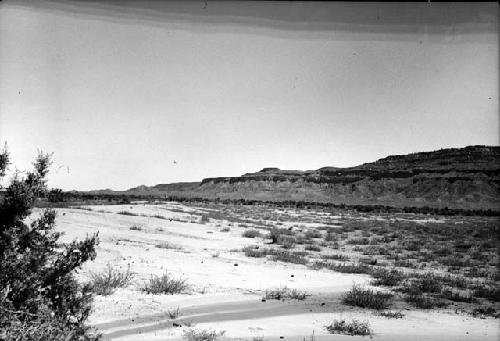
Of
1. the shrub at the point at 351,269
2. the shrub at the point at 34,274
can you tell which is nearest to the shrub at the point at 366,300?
the shrub at the point at 351,269

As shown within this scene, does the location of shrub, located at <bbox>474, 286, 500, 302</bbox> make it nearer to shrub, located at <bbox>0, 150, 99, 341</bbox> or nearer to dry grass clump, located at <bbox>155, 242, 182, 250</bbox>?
shrub, located at <bbox>0, 150, 99, 341</bbox>

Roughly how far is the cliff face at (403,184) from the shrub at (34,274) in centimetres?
8209

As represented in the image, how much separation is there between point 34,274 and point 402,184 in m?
101

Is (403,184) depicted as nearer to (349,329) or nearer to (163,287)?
(163,287)

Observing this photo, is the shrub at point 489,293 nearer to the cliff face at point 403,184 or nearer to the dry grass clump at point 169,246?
the dry grass clump at point 169,246

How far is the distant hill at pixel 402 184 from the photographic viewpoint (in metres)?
81.6

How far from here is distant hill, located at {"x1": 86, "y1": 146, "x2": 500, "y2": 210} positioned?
81562 mm

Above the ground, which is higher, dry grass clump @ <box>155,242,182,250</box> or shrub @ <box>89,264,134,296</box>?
shrub @ <box>89,264,134,296</box>

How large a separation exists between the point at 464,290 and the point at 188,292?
6.36 m

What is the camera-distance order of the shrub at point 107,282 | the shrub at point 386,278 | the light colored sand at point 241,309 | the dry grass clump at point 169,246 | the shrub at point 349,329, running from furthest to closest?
the dry grass clump at point 169,246 → the shrub at point 386,278 → the shrub at point 107,282 → the shrub at point 349,329 → the light colored sand at point 241,309

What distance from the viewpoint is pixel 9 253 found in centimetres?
319

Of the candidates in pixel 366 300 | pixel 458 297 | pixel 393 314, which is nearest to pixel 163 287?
pixel 366 300

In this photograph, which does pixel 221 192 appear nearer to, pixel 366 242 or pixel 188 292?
pixel 366 242

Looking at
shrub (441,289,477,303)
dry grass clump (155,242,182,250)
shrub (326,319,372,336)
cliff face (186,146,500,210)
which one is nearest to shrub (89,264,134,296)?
shrub (326,319,372,336)
